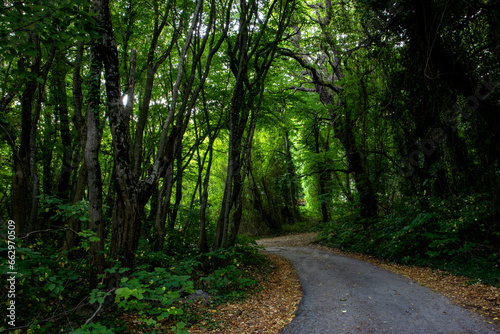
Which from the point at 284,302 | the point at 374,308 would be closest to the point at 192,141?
the point at 284,302

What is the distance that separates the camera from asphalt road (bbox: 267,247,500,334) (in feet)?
11.4

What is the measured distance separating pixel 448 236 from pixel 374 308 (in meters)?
3.55

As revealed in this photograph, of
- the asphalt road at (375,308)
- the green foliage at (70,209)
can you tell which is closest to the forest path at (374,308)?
the asphalt road at (375,308)

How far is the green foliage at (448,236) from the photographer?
5598 millimetres

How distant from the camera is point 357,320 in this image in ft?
12.3

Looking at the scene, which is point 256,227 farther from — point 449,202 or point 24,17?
point 24,17

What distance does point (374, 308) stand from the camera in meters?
4.11

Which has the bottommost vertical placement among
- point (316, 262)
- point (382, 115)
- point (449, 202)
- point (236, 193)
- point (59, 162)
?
point (316, 262)

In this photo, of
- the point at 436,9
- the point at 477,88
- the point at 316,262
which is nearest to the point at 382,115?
the point at 477,88

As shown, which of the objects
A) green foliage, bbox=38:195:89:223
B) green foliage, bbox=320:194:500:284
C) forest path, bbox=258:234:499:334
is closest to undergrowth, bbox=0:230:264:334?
green foliage, bbox=38:195:89:223

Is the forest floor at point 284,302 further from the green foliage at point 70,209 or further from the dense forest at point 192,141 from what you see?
the green foliage at point 70,209

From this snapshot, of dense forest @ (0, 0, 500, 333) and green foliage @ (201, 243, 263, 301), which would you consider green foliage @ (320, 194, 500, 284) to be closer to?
dense forest @ (0, 0, 500, 333)

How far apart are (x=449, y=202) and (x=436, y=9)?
4.38 meters

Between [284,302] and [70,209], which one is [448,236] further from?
[70,209]
